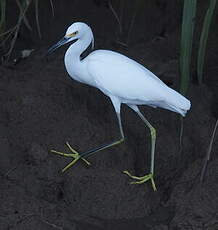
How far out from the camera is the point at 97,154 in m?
3.62

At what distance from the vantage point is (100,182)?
3.47 m

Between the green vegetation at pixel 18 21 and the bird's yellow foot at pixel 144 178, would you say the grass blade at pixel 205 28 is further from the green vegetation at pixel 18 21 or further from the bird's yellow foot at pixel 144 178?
the green vegetation at pixel 18 21

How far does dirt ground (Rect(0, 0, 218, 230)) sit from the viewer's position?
3.33 m

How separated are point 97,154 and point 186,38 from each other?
768mm

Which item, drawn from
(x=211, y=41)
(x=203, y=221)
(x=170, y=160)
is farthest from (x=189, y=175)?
(x=211, y=41)

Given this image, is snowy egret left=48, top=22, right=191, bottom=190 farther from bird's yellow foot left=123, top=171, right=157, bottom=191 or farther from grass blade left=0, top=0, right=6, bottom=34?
grass blade left=0, top=0, right=6, bottom=34

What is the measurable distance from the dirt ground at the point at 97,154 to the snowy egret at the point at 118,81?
0.31 feet

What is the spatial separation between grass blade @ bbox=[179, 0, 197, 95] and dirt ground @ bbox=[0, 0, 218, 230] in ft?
1.57

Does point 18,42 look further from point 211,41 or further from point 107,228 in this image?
point 107,228

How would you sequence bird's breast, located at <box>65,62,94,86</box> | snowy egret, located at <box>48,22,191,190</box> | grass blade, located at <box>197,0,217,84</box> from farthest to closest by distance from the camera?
bird's breast, located at <box>65,62,94,86</box>
snowy egret, located at <box>48,22,191,190</box>
grass blade, located at <box>197,0,217,84</box>

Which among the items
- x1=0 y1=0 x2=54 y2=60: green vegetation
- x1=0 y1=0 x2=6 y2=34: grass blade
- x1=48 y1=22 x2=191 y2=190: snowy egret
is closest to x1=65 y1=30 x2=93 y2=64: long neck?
x1=48 y1=22 x2=191 y2=190: snowy egret

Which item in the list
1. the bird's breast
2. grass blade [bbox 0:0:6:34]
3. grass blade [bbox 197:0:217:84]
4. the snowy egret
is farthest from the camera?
grass blade [bbox 0:0:6:34]

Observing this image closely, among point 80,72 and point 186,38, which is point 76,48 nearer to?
point 80,72

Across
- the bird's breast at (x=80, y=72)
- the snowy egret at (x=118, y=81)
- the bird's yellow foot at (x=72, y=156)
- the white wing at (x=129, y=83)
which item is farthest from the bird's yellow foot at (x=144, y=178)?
the bird's breast at (x=80, y=72)
